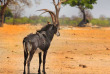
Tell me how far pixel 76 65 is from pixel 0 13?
27970mm

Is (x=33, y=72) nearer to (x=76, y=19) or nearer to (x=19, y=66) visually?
(x=19, y=66)

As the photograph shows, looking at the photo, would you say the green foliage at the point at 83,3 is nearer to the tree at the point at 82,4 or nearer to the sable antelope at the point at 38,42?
the tree at the point at 82,4

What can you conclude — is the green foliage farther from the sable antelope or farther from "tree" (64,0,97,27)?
the sable antelope

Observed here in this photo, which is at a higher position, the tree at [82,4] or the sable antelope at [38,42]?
the sable antelope at [38,42]

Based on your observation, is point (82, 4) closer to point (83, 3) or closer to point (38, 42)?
point (83, 3)

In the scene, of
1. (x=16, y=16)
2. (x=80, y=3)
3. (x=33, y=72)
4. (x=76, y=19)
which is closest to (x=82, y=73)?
(x=33, y=72)

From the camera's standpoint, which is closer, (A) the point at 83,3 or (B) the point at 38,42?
(B) the point at 38,42

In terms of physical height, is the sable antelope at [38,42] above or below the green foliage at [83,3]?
above

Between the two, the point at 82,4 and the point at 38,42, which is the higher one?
the point at 38,42

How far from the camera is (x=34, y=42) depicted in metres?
7.61

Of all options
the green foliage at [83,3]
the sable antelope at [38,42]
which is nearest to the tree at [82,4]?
the green foliage at [83,3]

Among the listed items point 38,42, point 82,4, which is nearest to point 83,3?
point 82,4

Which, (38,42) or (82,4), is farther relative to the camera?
(82,4)

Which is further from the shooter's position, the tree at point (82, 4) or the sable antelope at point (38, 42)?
the tree at point (82, 4)
